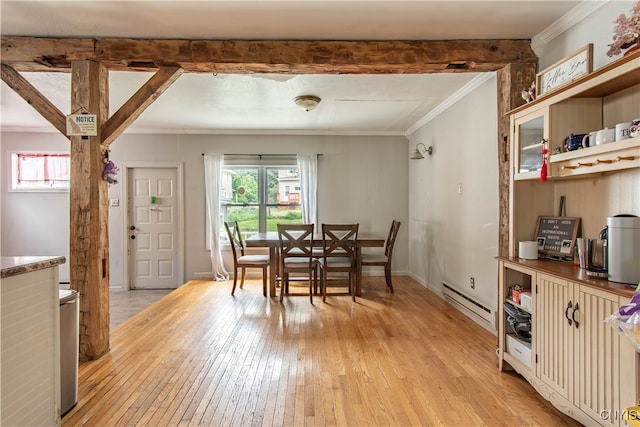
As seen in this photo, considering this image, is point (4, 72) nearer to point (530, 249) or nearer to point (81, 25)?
point (81, 25)

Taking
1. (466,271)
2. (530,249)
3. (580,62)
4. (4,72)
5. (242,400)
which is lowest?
(242,400)

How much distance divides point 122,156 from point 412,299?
4887 mm

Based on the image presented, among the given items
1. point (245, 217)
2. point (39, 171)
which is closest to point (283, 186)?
point (245, 217)

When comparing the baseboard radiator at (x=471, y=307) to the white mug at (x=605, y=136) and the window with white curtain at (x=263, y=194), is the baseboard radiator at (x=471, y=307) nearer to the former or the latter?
the white mug at (x=605, y=136)

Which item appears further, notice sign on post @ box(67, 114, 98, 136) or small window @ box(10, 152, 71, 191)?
small window @ box(10, 152, 71, 191)

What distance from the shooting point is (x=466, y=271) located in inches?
136

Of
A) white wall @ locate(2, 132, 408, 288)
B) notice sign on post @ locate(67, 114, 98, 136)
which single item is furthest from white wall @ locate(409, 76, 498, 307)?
notice sign on post @ locate(67, 114, 98, 136)

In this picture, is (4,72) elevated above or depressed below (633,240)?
above

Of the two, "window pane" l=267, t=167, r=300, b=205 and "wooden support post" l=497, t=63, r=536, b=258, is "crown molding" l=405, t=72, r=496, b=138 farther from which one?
"window pane" l=267, t=167, r=300, b=205

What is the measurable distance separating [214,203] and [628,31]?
16.2ft

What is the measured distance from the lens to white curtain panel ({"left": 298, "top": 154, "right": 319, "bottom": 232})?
5305 millimetres

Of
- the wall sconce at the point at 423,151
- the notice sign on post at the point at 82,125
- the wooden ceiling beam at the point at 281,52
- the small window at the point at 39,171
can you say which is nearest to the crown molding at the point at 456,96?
the wall sconce at the point at 423,151

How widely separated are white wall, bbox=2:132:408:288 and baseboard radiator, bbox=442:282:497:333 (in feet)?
5.33

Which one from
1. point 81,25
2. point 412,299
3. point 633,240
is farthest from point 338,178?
point 633,240
